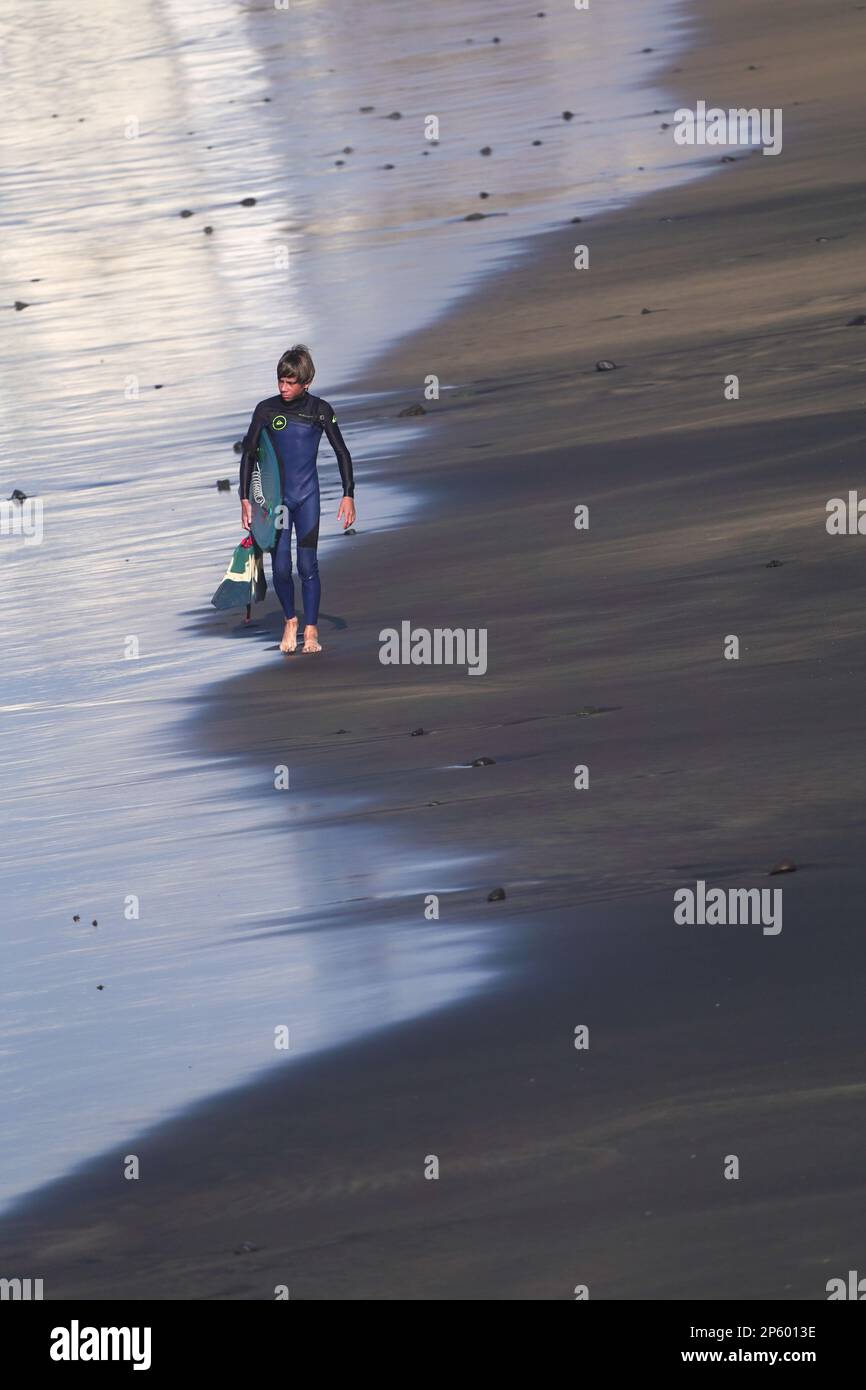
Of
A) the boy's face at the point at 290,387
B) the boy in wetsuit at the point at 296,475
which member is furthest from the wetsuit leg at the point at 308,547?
the boy's face at the point at 290,387

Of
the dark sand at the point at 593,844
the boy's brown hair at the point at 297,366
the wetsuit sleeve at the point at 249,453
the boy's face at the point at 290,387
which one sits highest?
the boy's brown hair at the point at 297,366

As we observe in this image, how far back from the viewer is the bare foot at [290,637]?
534 inches

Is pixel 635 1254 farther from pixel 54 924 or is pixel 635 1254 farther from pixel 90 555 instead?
pixel 90 555

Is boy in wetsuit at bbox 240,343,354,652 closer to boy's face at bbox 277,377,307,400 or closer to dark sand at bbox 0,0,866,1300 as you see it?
boy's face at bbox 277,377,307,400

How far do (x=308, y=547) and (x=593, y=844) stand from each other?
4.39 meters

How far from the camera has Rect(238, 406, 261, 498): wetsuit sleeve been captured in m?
13.6

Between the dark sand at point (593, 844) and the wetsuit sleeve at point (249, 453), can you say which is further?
the wetsuit sleeve at point (249, 453)

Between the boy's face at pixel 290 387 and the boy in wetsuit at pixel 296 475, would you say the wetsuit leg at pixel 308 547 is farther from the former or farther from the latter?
the boy's face at pixel 290 387

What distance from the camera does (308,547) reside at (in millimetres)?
13781

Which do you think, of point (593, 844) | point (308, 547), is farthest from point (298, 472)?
point (593, 844)

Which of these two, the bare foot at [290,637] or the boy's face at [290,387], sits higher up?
the boy's face at [290,387]

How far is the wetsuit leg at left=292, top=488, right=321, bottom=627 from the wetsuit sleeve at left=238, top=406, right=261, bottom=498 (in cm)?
29

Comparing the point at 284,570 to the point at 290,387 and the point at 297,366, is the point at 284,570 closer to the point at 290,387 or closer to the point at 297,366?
the point at 290,387

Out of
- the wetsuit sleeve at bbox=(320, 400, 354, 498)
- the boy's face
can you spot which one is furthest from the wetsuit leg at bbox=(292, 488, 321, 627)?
the boy's face
